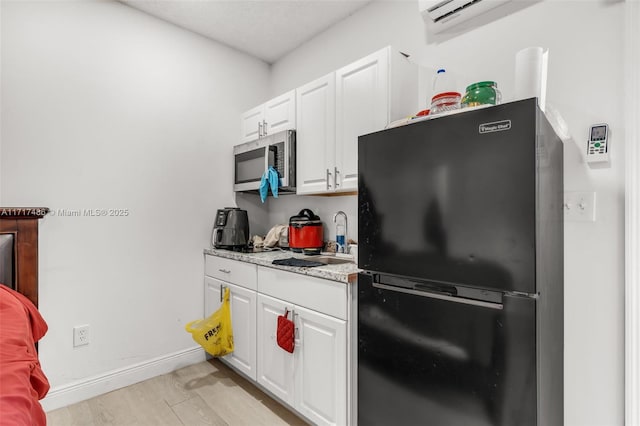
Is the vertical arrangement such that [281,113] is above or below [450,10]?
below

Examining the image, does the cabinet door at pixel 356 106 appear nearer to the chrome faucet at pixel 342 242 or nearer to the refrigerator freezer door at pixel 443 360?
the chrome faucet at pixel 342 242

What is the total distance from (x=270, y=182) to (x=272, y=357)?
115 cm

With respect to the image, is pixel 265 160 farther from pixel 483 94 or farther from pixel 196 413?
pixel 196 413

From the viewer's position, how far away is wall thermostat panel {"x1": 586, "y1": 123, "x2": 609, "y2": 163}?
135 centimetres

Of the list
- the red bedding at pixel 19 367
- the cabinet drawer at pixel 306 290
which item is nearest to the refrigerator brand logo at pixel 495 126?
the cabinet drawer at pixel 306 290

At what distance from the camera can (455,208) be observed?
1.16 meters

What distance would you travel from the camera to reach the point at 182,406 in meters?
2.05

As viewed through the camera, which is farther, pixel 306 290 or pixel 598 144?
pixel 306 290

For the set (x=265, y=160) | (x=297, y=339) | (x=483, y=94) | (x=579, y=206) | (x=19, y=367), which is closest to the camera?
(x=19, y=367)

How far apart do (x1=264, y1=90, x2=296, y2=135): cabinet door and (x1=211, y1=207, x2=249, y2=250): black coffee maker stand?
0.69 m

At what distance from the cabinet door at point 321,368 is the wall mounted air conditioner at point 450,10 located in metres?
1.68

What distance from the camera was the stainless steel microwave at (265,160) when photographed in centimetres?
237

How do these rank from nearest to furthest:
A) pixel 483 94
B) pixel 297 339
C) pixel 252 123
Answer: pixel 483 94
pixel 297 339
pixel 252 123

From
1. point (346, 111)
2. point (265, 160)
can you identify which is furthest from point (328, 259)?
point (346, 111)
